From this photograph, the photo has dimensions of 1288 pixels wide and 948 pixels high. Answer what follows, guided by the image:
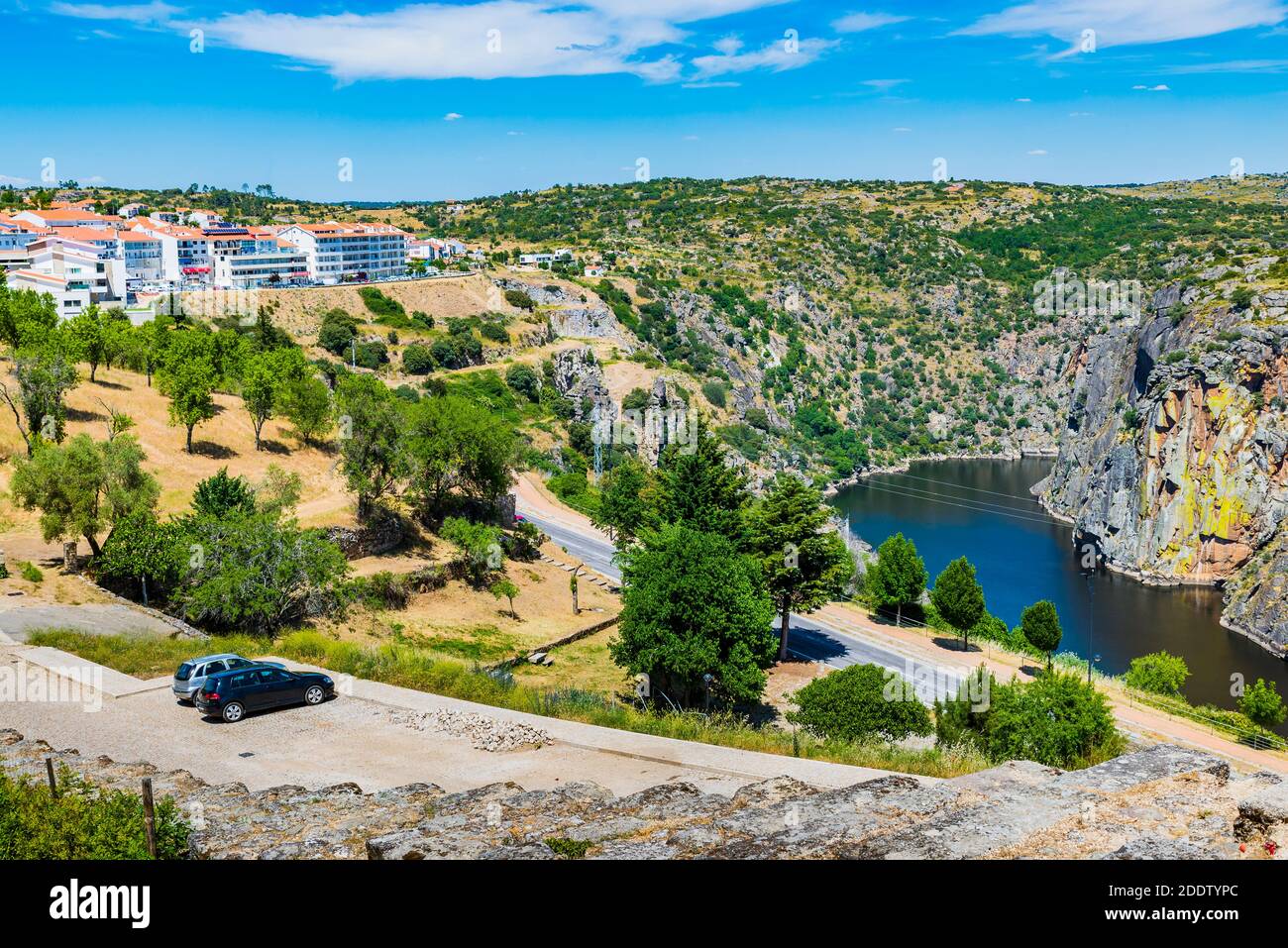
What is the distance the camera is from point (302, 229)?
107500 mm

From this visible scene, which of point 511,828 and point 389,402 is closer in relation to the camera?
point 511,828

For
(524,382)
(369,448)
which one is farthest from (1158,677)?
(524,382)

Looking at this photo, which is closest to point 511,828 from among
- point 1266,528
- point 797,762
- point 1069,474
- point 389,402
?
point 797,762

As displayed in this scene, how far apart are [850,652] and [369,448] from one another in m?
23.2

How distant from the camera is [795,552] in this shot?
38.7m

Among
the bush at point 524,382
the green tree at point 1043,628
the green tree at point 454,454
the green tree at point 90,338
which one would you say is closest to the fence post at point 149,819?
the green tree at point 454,454

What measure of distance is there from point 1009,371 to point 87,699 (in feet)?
461

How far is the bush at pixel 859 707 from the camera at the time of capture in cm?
2459

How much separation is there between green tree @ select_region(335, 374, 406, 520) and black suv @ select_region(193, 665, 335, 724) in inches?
967

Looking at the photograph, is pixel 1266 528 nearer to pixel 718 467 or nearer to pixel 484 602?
pixel 718 467

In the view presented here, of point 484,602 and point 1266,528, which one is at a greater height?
point 484,602

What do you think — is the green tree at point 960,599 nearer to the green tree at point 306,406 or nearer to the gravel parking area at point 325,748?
the green tree at point 306,406

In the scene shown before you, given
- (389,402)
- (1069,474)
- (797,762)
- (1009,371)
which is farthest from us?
(1009,371)

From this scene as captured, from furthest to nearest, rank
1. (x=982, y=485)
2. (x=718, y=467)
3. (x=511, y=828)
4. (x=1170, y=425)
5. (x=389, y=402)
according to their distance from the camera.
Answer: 1. (x=982, y=485)
2. (x=1170, y=425)
3. (x=389, y=402)
4. (x=718, y=467)
5. (x=511, y=828)
